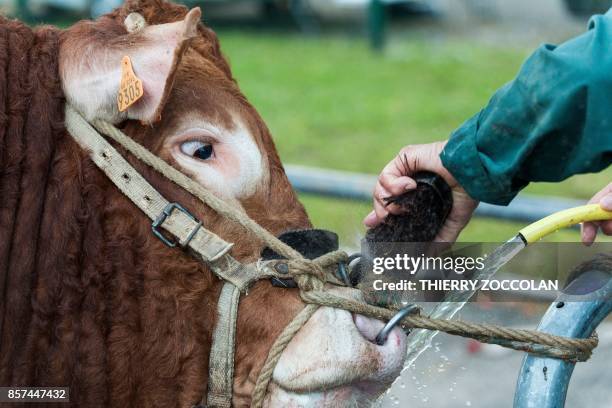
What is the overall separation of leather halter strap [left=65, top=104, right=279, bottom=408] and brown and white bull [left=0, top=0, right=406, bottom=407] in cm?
2

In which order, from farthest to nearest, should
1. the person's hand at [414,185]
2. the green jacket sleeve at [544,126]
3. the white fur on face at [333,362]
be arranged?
the person's hand at [414,185]
the white fur on face at [333,362]
the green jacket sleeve at [544,126]

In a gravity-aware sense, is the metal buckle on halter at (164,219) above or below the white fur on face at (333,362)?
above

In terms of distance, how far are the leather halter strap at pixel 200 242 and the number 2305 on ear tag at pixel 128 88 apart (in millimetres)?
113

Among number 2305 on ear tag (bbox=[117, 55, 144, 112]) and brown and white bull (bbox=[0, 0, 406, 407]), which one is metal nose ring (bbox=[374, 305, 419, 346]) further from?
number 2305 on ear tag (bbox=[117, 55, 144, 112])

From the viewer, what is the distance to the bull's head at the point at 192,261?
246cm

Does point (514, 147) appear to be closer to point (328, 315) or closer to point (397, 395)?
point (328, 315)

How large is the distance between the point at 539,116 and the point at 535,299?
0.68 meters

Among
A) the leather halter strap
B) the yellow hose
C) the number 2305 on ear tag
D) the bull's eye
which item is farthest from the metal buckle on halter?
the yellow hose

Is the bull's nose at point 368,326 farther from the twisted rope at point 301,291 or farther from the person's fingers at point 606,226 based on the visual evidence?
the person's fingers at point 606,226

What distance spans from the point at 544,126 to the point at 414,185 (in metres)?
0.40

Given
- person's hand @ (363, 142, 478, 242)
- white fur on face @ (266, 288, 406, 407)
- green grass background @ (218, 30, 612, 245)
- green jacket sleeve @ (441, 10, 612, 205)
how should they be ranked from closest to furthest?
green jacket sleeve @ (441, 10, 612, 205), white fur on face @ (266, 288, 406, 407), person's hand @ (363, 142, 478, 242), green grass background @ (218, 30, 612, 245)

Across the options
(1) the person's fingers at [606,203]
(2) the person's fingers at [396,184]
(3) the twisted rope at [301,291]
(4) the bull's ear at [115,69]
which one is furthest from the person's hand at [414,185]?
(4) the bull's ear at [115,69]

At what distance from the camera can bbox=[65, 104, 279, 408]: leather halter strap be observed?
8.32ft

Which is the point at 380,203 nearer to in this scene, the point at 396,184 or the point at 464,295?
the point at 396,184
